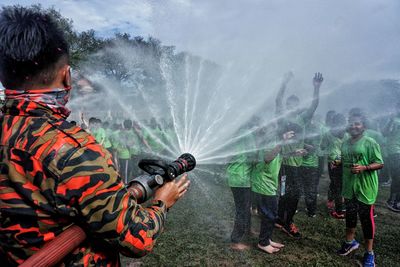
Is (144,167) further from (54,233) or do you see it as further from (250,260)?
(250,260)

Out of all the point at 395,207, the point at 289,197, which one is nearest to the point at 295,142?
the point at 289,197

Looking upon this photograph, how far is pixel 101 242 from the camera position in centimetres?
159

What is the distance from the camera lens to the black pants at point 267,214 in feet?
19.6

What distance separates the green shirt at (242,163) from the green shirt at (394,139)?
6467mm

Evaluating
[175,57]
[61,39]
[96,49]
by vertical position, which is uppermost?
[96,49]

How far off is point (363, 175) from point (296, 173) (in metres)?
2.22

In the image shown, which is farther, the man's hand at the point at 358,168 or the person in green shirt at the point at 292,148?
the person in green shirt at the point at 292,148

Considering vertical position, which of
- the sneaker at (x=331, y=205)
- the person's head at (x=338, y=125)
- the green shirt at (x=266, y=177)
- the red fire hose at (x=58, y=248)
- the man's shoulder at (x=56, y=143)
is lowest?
the sneaker at (x=331, y=205)

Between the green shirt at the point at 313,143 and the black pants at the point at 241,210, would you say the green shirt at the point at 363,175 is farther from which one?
the green shirt at the point at 313,143

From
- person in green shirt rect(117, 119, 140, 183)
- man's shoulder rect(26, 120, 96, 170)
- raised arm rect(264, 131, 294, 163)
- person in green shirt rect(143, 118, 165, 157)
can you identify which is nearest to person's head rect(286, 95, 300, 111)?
raised arm rect(264, 131, 294, 163)

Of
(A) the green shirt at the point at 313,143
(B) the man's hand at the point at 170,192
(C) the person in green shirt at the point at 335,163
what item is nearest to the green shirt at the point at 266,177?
(A) the green shirt at the point at 313,143

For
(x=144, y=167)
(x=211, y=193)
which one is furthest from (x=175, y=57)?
(x=144, y=167)

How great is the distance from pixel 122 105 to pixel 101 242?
67.1 feet

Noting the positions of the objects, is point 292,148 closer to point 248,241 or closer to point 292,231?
point 292,231
